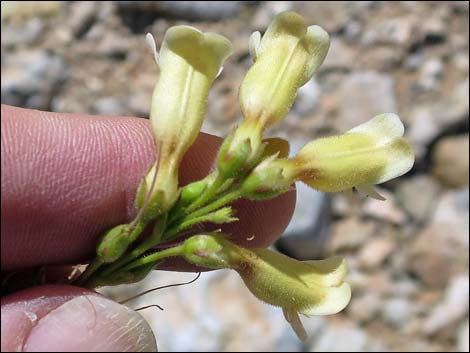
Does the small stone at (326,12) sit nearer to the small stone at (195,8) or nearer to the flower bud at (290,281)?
the small stone at (195,8)

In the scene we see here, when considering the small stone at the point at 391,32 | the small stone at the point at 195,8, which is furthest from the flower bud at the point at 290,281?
the small stone at the point at 195,8

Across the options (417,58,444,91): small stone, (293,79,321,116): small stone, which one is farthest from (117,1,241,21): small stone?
(417,58,444,91): small stone

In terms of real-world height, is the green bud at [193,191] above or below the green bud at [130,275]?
above

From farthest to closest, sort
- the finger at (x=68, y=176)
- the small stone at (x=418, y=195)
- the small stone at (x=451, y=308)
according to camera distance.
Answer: the small stone at (x=418, y=195), the small stone at (x=451, y=308), the finger at (x=68, y=176)

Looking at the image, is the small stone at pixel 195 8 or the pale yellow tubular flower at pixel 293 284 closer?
the pale yellow tubular flower at pixel 293 284

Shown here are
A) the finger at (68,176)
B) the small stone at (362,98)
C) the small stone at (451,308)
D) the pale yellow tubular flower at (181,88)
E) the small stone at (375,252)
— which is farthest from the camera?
the small stone at (362,98)

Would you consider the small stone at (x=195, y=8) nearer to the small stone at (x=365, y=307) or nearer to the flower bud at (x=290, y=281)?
the small stone at (x=365, y=307)

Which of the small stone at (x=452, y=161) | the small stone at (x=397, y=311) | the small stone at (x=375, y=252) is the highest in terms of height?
the small stone at (x=452, y=161)
